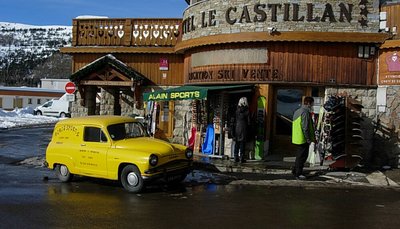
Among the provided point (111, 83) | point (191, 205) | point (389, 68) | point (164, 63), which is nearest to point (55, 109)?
point (111, 83)

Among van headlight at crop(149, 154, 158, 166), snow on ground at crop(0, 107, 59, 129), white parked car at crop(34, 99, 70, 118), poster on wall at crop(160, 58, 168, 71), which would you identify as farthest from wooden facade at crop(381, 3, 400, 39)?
white parked car at crop(34, 99, 70, 118)

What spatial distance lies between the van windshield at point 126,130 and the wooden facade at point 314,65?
14.9 ft

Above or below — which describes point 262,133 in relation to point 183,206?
above

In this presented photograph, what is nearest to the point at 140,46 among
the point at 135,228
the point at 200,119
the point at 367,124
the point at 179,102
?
the point at 179,102

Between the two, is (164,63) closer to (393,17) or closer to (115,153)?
(393,17)

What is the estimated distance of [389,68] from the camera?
13.4 meters

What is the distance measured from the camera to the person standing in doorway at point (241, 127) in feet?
44.7

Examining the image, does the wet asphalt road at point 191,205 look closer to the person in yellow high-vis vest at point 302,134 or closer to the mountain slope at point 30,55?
the person in yellow high-vis vest at point 302,134

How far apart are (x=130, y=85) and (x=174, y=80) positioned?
69.8 inches

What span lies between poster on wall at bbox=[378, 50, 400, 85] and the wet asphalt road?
4197 millimetres

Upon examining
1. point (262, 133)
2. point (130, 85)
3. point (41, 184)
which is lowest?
point (41, 184)

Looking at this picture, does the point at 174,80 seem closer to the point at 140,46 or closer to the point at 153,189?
the point at 140,46

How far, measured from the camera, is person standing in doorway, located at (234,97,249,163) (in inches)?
536

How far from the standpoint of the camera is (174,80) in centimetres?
1927
